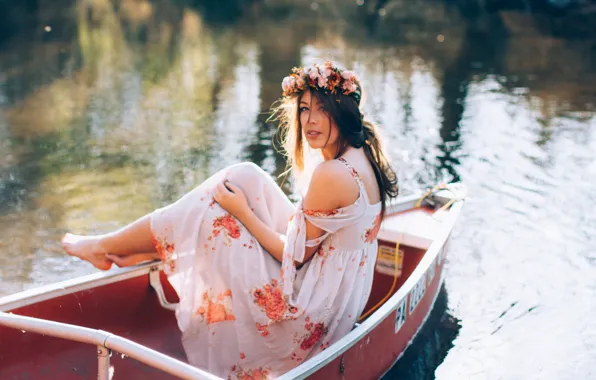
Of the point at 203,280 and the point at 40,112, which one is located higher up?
the point at 203,280

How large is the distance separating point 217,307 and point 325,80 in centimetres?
104

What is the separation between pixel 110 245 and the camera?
323 centimetres

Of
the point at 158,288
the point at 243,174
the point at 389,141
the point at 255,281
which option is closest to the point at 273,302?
the point at 255,281

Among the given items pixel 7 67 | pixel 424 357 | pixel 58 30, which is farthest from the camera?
pixel 58 30

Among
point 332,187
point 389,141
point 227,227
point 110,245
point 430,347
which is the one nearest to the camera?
point 332,187

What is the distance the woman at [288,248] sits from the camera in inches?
114

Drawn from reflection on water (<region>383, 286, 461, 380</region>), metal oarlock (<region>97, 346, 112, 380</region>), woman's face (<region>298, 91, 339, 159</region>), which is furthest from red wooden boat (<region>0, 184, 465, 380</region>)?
woman's face (<region>298, 91, 339, 159</region>)

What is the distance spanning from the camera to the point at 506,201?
6.59 m

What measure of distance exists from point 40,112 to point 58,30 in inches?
338

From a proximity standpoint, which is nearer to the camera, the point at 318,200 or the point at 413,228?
the point at 318,200

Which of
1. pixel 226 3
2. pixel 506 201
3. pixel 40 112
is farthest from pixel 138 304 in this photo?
pixel 226 3

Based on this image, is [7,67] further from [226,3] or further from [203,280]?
[226,3]

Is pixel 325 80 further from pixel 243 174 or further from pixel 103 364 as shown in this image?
pixel 103 364

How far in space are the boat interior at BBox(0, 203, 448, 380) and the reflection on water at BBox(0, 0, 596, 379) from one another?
58 cm
